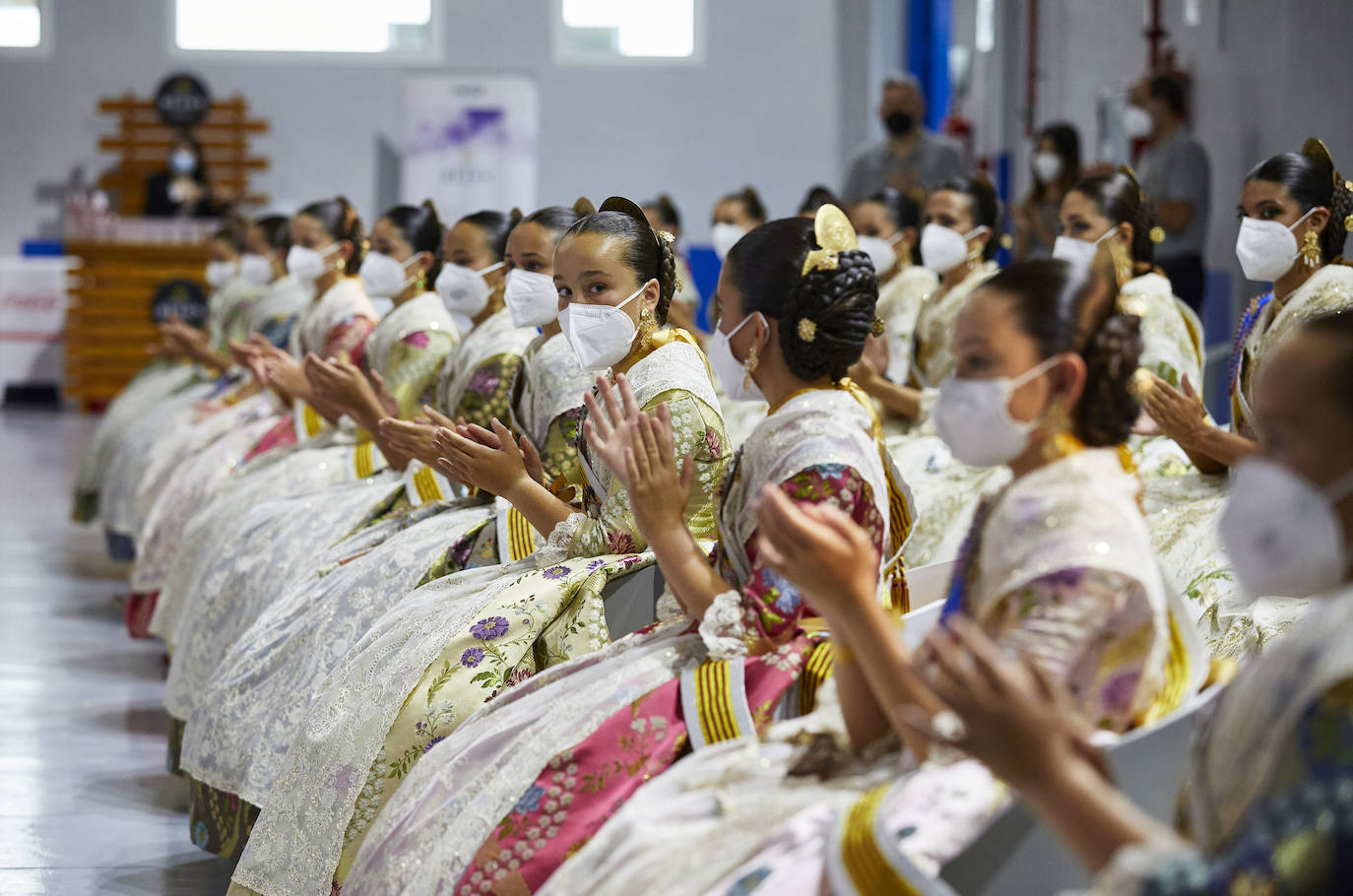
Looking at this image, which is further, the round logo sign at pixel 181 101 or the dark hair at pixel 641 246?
the round logo sign at pixel 181 101

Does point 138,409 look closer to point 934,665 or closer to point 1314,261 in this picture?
point 1314,261

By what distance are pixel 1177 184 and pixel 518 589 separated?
3848 millimetres

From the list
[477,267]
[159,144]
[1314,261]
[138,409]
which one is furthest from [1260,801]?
[159,144]

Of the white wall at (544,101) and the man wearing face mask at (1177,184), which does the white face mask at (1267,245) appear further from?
the white wall at (544,101)

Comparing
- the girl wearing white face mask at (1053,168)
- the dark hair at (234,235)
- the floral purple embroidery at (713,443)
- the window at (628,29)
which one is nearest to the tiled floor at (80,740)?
the floral purple embroidery at (713,443)

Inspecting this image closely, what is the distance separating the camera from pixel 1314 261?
3.12 m

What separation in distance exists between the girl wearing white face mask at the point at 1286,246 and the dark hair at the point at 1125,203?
70cm

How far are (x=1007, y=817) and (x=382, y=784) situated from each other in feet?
3.80

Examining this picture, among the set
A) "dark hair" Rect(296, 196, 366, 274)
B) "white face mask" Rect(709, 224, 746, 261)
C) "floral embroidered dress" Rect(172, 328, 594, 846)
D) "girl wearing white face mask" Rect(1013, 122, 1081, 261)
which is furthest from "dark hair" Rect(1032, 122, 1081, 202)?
"floral embroidered dress" Rect(172, 328, 594, 846)

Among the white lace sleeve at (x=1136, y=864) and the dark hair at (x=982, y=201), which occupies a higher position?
the dark hair at (x=982, y=201)

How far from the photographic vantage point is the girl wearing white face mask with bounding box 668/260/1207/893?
143 centimetres

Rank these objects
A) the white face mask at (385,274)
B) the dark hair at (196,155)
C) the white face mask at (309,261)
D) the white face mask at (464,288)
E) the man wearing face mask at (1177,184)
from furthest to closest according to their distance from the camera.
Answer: the dark hair at (196,155) → the man wearing face mask at (1177,184) → the white face mask at (309,261) → the white face mask at (385,274) → the white face mask at (464,288)

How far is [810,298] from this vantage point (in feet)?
6.63

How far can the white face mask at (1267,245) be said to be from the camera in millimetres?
3096
